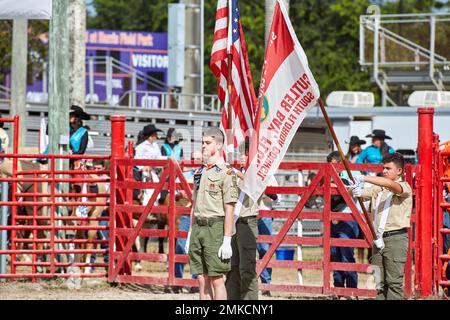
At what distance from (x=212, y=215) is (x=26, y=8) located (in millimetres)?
5484

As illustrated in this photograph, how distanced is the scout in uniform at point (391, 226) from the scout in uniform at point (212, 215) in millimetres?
1537

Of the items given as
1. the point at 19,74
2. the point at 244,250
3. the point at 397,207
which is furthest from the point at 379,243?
the point at 19,74

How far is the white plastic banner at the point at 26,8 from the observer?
15.6 m

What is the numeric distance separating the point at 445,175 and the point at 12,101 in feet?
44.2

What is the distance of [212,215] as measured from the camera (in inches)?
451

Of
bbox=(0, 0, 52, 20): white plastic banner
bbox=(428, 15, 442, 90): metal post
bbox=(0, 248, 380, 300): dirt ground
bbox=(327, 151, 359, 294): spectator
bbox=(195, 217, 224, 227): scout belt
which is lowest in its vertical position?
bbox=(0, 248, 380, 300): dirt ground

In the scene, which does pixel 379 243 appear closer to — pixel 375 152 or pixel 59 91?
pixel 59 91

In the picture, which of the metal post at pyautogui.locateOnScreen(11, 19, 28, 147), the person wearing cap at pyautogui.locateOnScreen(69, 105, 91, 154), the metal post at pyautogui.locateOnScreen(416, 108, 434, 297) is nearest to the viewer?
the metal post at pyautogui.locateOnScreen(416, 108, 434, 297)

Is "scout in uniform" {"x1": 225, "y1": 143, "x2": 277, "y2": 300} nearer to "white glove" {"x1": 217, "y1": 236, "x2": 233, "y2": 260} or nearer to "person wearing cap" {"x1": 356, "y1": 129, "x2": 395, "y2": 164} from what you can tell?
"white glove" {"x1": 217, "y1": 236, "x2": 233, "y2": 260}

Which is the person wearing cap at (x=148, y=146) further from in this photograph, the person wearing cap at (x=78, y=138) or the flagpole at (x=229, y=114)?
the flagpole at (x=229, y=114)

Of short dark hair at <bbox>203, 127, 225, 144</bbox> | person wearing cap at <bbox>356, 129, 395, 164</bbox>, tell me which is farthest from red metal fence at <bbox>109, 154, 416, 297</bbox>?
person wearing cap at <bbox>356, 129, 395, 164</bbox>

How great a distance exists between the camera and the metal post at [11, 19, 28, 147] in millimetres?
25672

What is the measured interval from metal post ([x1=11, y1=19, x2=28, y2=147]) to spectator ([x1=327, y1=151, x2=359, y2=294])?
40.1 ft

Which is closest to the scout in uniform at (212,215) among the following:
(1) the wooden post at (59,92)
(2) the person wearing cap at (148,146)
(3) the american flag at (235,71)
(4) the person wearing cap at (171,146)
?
(3) the american flag at (235,71)
